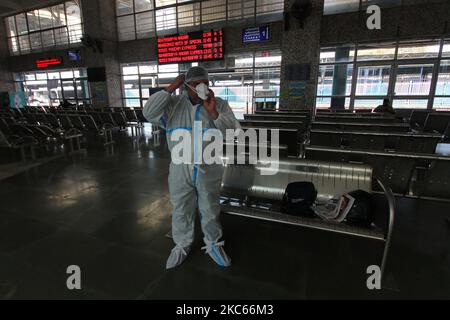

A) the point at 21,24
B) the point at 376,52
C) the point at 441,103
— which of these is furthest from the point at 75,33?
the point at 441,103

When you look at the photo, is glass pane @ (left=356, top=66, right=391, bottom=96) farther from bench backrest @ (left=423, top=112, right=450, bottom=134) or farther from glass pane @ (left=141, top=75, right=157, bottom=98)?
glass pane @ (left=141, top=75, right=157, bottom=98)

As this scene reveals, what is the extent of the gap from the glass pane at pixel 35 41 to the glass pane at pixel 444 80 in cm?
1798

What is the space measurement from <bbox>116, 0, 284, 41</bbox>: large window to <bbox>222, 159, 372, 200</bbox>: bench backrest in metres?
8.16

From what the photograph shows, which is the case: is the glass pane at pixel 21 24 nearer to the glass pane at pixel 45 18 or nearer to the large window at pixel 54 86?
the glass pane at pixel 45 18

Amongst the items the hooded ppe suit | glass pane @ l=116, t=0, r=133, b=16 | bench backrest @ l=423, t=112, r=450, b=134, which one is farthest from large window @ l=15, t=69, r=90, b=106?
bench backrest @ l=423, t=112, r=450, b=134

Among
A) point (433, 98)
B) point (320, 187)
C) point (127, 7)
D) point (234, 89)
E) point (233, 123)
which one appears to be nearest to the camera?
point (233, 123)

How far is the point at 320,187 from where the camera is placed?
240 cm

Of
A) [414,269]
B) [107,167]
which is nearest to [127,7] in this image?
[107,167]

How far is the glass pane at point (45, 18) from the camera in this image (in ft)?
42.4

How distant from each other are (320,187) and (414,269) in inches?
36.5

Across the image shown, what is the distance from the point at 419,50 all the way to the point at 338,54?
7.35 feet

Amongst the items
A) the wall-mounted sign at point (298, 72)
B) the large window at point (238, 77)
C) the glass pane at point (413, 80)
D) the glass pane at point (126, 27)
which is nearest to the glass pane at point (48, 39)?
the glass pane at point (126, 27)

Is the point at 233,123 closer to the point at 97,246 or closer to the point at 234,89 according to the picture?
the point at 97,246
